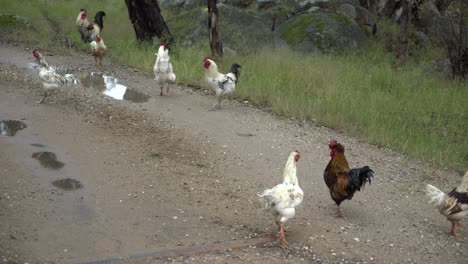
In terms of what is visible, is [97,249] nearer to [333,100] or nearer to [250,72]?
[333,100]

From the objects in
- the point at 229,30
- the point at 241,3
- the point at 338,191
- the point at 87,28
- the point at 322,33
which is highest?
the point at 241,3

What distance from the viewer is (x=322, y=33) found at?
17.3m

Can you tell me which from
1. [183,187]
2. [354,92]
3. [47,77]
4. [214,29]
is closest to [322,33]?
[214,29]

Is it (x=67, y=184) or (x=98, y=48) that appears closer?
(x=67, y=184)

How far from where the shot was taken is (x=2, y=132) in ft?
29.6

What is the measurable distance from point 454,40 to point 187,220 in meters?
12.6

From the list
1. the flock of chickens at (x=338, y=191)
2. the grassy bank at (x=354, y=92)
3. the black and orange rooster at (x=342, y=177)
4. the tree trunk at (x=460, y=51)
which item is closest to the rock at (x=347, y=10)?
the grassy bank at (x=354, y=92)

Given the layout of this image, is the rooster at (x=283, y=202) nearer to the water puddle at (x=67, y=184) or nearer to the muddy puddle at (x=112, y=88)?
the water puddle at (x=67, y=184)

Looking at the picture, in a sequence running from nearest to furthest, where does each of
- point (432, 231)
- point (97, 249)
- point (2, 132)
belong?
point (97, 249) < point (432, 231) < point (2, 132)

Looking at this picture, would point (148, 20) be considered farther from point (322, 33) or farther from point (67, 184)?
point (67, 184)

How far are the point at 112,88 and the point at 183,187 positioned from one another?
17.8ft

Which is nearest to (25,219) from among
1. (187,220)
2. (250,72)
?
(187,220)

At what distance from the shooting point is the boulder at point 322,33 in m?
17.2

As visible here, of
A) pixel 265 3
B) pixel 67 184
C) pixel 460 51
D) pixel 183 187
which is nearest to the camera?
pixel 67 184
